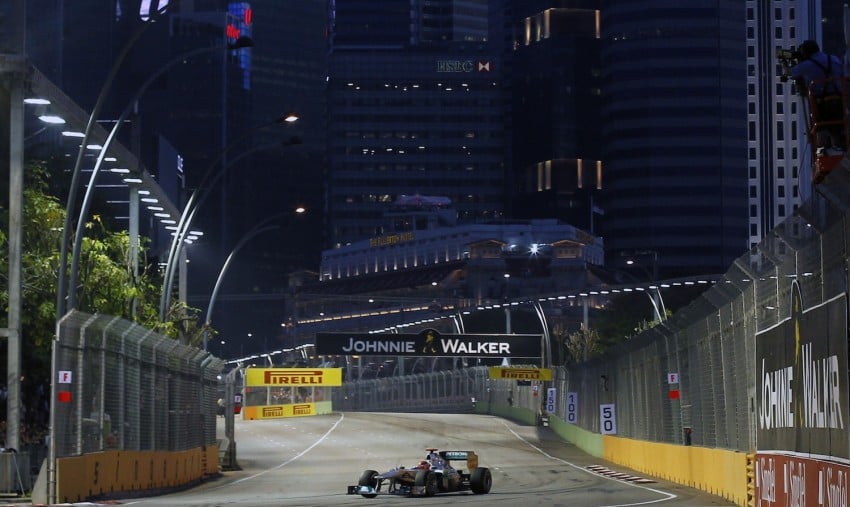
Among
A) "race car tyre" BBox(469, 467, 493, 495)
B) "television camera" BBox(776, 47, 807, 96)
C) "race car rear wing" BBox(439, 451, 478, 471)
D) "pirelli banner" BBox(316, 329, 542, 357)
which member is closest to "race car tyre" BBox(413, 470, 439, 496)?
"race car tyre" BBox(469, 467, 493, 495)

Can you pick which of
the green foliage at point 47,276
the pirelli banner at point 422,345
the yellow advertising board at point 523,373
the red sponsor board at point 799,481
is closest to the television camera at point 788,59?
the red sponsor board at point 799,481

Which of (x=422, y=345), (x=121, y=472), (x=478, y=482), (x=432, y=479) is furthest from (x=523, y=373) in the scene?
(x=121, y=472)

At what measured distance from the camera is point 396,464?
5775 cm

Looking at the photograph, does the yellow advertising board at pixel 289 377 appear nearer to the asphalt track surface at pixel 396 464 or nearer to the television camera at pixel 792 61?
the asphalt track surface at pixel 396 464

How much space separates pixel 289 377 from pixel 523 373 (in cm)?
1518

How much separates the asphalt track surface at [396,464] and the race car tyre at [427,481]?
337 millimetres

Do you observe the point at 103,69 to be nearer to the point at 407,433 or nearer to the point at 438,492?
Result: the point at 407,433

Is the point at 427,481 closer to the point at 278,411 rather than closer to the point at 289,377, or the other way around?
the point at 289,377

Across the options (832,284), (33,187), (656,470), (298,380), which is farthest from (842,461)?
(298,380)

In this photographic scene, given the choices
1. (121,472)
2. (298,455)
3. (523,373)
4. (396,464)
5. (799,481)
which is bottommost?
(396,464)

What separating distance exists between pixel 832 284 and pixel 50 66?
143096mm

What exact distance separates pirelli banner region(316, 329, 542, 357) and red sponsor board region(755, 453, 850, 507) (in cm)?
6393

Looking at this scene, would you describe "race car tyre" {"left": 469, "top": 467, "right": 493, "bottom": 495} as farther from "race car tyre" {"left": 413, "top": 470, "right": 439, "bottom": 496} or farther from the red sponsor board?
the red sponsor board

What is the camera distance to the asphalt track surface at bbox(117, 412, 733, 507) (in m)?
30.8
